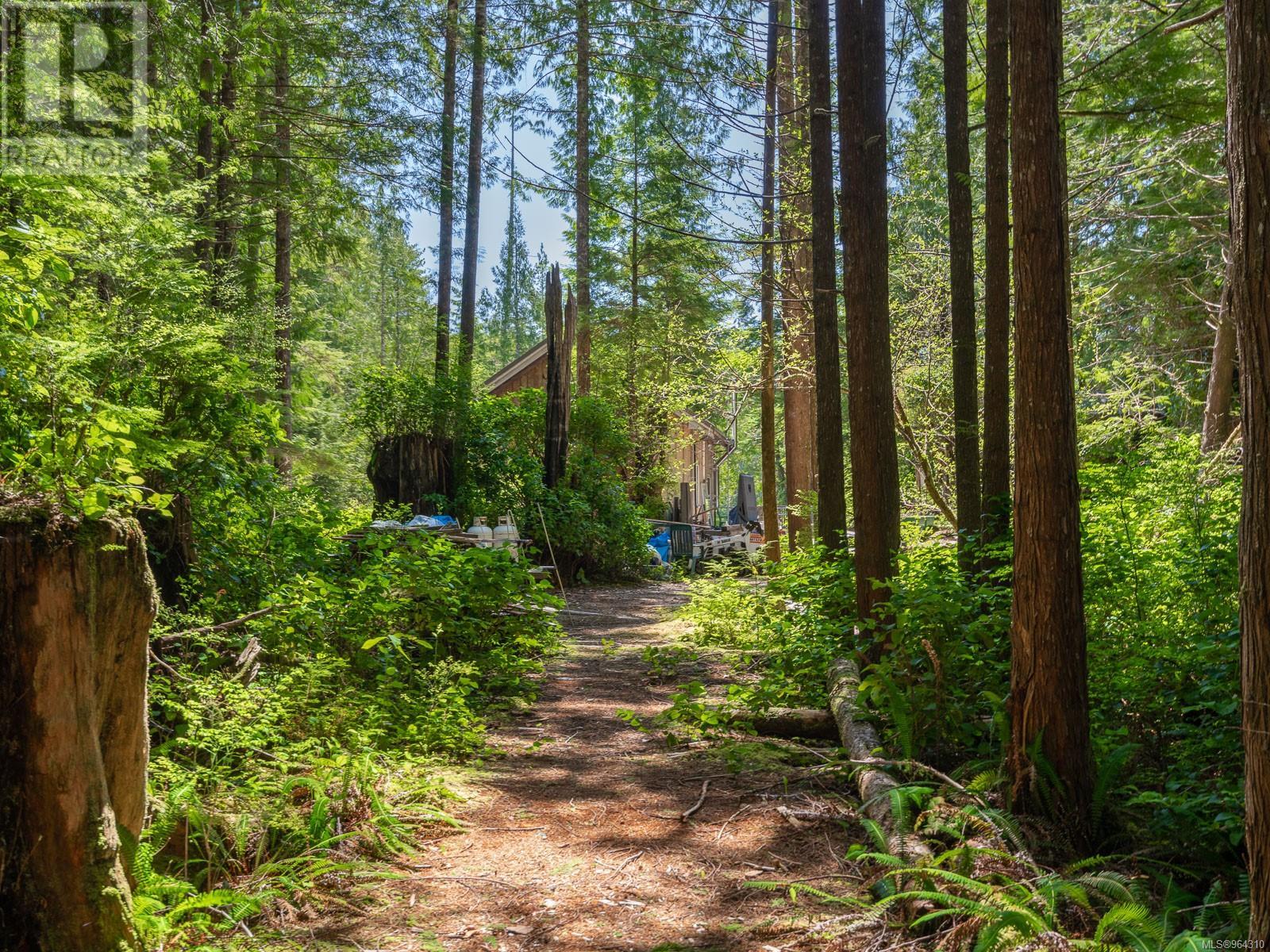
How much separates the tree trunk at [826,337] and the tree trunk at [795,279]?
475 cm

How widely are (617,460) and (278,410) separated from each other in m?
15.2

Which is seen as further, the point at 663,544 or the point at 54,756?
the point at 663,544

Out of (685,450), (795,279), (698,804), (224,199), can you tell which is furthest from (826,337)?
(685,450)

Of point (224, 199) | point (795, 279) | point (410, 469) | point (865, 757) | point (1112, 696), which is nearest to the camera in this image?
point (1112, 696)

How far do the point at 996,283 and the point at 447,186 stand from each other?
1306 centimetres

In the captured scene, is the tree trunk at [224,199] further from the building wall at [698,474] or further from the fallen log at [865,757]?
the building wall at [698,474]

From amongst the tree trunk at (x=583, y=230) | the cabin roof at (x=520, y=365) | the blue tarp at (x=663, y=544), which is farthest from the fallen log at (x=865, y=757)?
the cabin roof at (x=520, y=365)

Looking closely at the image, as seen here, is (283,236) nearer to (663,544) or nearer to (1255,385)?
(663,544)

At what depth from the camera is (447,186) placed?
711 inches

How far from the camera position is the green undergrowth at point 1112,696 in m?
3.38

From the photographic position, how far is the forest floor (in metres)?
3.47

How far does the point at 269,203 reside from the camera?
14797 millimetres

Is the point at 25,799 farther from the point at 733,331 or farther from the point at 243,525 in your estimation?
the point at 733,331

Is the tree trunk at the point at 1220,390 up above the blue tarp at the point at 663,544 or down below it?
above
